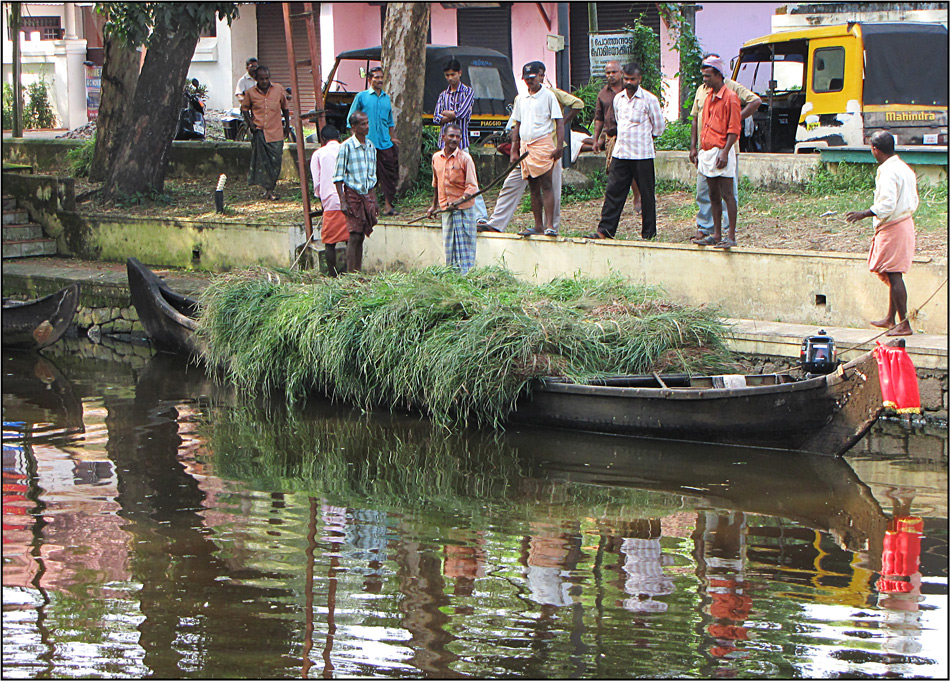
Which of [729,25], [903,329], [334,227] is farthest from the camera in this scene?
[729,25]

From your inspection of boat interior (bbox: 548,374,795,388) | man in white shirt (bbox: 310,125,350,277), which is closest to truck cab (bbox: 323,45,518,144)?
man in white shirt (bbox: 310,125,350,277)

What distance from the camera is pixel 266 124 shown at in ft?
49.1

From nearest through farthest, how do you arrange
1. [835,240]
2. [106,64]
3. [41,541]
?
1. [41,541]
2. [835,240]
3. [106,64]

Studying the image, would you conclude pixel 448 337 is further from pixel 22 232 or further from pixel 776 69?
pixel 776 69

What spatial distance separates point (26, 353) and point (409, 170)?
201 inches

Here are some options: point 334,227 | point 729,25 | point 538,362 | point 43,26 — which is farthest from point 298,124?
point 43,26

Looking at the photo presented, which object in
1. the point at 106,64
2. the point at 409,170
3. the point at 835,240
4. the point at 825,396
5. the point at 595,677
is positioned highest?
the point at 106,64

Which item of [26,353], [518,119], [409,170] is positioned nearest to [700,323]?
[518,119]

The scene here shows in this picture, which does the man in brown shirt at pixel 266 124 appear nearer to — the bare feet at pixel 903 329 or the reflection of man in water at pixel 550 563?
the bare feet at pixel 903 329

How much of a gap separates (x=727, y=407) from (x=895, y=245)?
2.00 metres

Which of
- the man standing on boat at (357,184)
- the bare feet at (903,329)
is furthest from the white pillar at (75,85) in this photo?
the bare feet at (903,329)

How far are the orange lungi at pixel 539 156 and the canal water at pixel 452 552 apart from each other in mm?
3116

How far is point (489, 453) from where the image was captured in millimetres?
8789

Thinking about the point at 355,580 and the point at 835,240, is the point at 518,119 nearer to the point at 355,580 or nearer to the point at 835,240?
the point at 835,240
